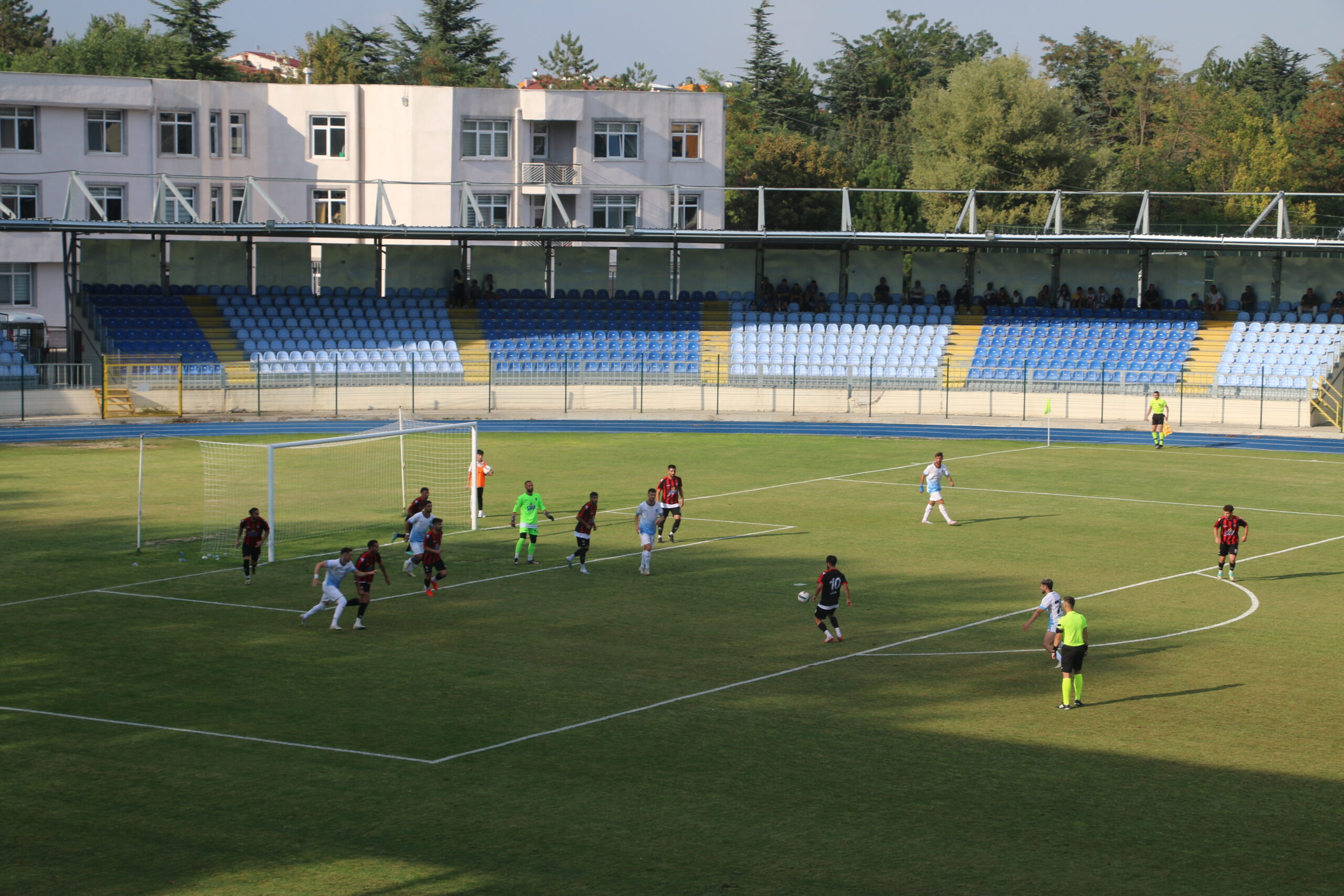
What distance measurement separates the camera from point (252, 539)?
21359 mm

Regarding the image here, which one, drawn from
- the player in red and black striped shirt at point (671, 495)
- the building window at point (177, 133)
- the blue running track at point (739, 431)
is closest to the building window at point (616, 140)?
the building window at point (177, 133)

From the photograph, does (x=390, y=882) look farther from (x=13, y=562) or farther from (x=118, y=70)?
(x=118, y=70)

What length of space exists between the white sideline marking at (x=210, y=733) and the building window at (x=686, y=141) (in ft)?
184

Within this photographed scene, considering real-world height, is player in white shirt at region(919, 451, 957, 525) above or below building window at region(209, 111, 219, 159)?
below

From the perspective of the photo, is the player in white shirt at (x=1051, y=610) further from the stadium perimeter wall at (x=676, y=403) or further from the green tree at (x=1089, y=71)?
the green tree at (x=1089, y=71)

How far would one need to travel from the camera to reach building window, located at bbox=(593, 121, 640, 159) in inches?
2606

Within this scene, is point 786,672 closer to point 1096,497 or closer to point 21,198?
point 1096,497

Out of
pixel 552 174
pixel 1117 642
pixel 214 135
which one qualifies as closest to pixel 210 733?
pixel 1117 642

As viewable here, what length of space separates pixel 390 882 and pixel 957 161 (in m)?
77.6

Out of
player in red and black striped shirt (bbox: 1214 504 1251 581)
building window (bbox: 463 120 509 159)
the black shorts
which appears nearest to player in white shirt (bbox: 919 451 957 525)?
player in red and black striped shirt (bbox: 1214 504 1251 581)

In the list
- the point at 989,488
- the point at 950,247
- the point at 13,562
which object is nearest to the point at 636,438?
the point at 989,488

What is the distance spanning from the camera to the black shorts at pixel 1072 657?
1507 cm

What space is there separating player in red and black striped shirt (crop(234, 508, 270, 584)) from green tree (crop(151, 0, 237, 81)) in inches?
2789

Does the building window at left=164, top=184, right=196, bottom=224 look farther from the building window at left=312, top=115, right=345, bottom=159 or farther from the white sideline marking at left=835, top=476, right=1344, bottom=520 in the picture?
the white sideline marking at left=835, top=476, right=1344, bottom=520
